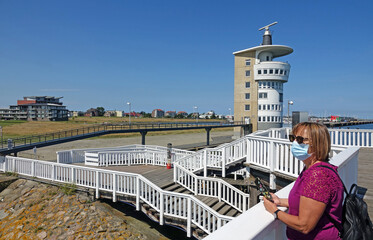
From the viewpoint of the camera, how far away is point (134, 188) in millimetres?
10391

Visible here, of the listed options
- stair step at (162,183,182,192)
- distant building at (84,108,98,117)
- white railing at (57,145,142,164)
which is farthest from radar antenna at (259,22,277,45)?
distant building at (84,108,98,117)

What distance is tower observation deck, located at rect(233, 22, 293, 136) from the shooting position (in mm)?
39656

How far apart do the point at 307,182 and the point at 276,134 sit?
1262cm

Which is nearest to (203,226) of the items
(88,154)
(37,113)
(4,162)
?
(88,154)

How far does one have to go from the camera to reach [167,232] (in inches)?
388

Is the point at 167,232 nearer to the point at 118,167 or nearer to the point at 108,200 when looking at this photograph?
the point at 108,200

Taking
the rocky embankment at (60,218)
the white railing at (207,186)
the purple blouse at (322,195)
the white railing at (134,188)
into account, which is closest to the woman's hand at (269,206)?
the purple blouse at (322,195)

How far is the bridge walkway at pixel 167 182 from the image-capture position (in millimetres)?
10070

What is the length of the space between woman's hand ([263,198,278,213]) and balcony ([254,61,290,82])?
132 feet

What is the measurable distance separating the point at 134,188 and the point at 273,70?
116ft

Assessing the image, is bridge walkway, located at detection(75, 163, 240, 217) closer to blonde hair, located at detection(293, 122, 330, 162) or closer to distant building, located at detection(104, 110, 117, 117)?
blonde hair, located at detection(293, 122, 330, 162)

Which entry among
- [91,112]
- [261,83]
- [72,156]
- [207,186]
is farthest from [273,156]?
[91,112]

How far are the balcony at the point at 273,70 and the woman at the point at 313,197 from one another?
131 ft

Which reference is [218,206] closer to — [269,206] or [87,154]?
[269,206]
